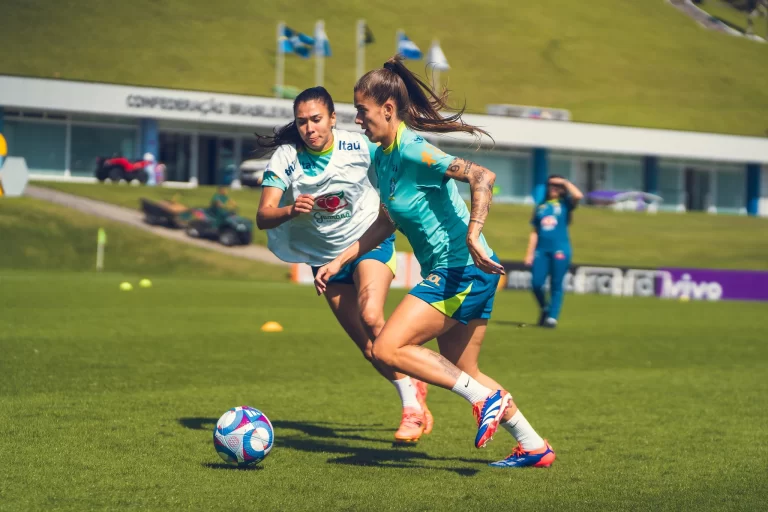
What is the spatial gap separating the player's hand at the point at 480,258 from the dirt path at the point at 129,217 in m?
30.0

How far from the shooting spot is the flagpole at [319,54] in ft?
173

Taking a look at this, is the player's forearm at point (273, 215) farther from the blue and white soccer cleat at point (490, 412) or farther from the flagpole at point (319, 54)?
the flagpole at point (319, 54)

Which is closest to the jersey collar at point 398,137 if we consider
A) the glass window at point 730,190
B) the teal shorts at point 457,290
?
the teal shorts at point 457,290

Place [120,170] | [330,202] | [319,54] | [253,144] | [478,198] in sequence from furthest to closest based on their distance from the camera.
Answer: [253,144] < [319,54] < [120,170] < [330,202] < [478,198]

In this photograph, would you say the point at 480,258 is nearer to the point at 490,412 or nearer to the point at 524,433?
the point at 490,412

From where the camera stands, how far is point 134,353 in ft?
39.3

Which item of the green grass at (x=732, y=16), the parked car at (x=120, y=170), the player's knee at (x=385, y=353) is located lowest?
the parked car at (x=120, y=170)

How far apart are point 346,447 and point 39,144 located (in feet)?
160

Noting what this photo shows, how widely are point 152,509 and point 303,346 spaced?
8.66 m

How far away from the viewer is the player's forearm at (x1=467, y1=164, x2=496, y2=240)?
5812mm

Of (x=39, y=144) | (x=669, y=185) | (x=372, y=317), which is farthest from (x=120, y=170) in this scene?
(x=372, y=317)

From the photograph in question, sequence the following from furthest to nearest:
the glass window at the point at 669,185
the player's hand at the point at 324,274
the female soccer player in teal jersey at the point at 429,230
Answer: the glass window at the point at 669,185
the player's hand at the point at 324,274
the female soccer player in teal jersey at the point at 429,230

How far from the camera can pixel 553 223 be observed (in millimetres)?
16625

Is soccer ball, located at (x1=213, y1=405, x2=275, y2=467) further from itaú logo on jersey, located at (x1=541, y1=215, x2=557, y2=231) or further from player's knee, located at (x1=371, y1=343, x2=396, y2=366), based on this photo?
itaú logo on jersey, located at (x1=541, y1=215, x2=557, y2=231)
